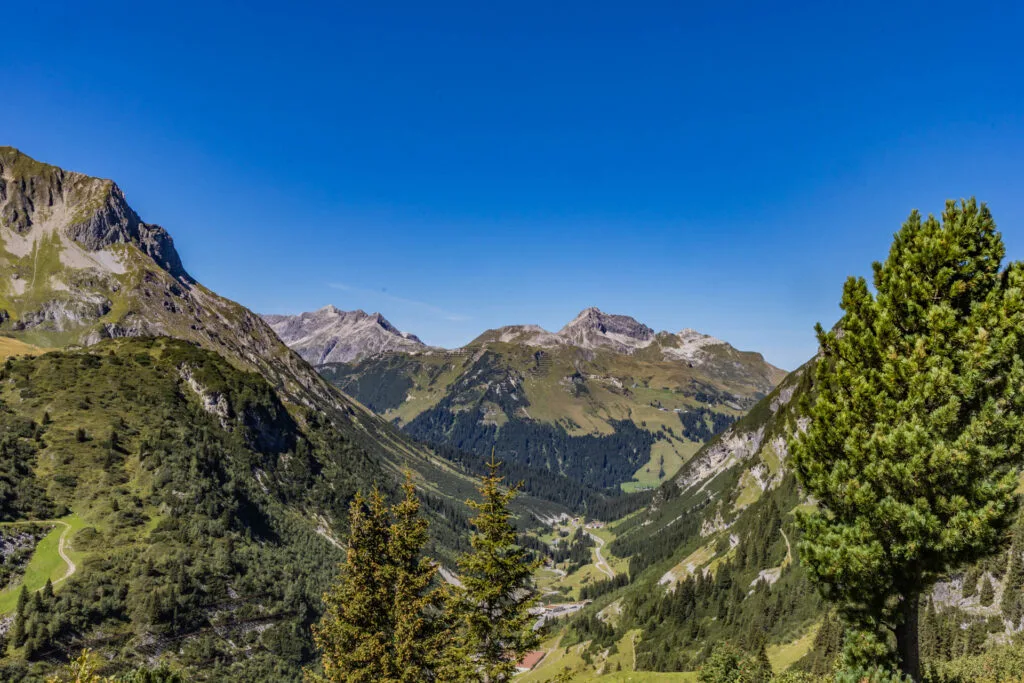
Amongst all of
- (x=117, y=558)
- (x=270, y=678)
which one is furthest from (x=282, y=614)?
(x=117, y=558)

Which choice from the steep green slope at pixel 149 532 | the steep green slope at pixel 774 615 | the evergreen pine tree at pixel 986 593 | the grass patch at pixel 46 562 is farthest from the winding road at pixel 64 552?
the evergreen pine tree at pixel 986 593

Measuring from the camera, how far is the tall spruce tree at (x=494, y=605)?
28.7 meters

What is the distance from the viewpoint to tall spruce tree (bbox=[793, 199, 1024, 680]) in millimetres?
15734

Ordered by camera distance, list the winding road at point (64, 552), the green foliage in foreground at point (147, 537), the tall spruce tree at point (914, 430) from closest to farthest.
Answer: the tall spruce tree at point (914, 430), the green foliage in foreground at point (147, 537), the winding road at point (64, 552)

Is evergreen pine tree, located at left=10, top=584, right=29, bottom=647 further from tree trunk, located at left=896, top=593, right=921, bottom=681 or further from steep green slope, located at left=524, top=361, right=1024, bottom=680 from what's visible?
tree trunk, located at left=896, top=593, right=921, bottom=681

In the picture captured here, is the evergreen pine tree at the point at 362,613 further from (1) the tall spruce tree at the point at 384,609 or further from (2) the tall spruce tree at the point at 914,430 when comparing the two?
(2) the tall spruce tree at the point at 914,430

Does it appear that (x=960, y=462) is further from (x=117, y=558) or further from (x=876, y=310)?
(x=117, y=558)

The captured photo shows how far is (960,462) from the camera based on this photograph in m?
15.5

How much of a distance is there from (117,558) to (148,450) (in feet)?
159

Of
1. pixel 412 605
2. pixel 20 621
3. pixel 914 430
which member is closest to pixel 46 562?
pixel 20 621

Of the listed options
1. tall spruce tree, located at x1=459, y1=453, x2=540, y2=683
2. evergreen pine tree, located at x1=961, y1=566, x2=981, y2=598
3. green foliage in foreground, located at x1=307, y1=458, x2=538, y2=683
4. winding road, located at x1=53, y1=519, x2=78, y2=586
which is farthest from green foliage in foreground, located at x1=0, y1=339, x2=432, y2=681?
evergreen pine tree, located at x1=961, y1=566, x2=981, y2=598

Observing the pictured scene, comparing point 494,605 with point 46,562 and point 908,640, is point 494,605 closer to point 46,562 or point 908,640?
point 908,640

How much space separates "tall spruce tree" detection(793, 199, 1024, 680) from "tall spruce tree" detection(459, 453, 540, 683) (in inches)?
621

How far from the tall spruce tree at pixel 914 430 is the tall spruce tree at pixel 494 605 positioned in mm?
15761
